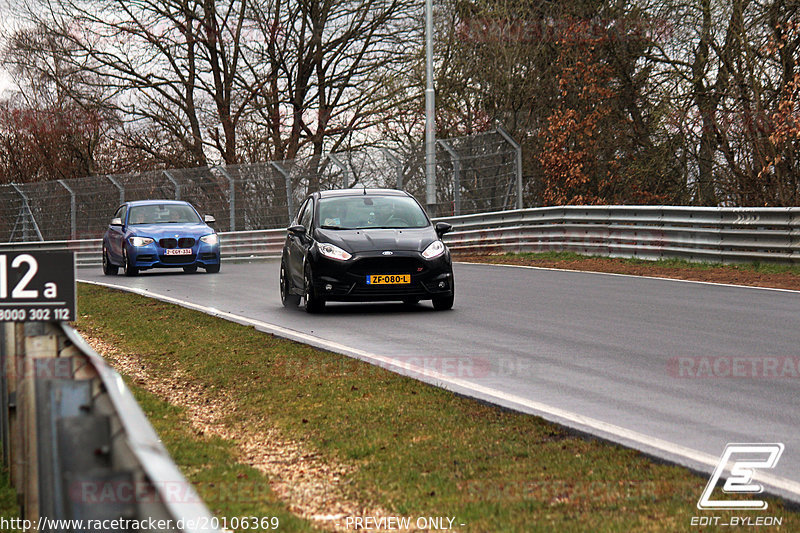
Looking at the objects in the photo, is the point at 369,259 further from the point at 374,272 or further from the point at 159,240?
the point at 159,240

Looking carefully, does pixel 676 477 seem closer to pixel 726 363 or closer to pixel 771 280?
pixel 726 363

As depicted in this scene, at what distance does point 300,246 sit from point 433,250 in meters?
1.91

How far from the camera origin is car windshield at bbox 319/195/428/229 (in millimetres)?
15336

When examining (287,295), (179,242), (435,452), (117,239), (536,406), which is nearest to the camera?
(435,452)

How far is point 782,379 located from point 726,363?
2.81 ft

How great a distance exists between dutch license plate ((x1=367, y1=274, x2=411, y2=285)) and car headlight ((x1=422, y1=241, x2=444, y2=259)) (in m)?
0.37

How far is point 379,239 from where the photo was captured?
14.6 metres

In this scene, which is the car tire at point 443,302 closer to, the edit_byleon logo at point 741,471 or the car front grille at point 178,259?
the edit_byleon logo at point 741,471

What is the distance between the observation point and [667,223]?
21781 mm

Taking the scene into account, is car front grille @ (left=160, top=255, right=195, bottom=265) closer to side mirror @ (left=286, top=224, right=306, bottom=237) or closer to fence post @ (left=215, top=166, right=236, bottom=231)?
side mirror @ (left=286, top=224, right=306, bottom=237)
